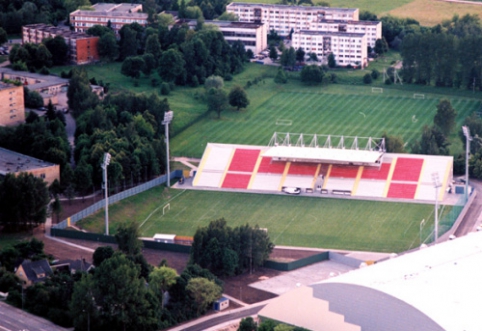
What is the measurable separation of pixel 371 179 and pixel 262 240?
13.1 m

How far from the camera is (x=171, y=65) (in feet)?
294

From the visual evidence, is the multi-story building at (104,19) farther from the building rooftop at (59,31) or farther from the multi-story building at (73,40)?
the multi-story building at (73,40)

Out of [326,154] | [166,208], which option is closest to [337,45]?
[326,154]

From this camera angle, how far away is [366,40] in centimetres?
9788

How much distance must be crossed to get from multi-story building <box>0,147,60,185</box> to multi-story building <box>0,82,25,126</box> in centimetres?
942

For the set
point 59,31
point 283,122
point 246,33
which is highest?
point 59,31

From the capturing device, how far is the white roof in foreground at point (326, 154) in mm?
69750

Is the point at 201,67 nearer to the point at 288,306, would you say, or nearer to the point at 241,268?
the point at 241,268

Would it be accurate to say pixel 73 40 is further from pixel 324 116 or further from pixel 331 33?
pixel 324 116

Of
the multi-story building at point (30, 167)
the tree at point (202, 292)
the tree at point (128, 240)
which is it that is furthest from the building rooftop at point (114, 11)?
the tree at point (202, 292)

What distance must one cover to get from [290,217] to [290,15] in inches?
1704

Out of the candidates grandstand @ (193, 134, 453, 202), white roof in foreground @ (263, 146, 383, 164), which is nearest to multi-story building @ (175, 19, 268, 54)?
grandstand @ (193, 134, 453, 202)

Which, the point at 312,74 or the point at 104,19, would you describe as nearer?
the point at 312,74

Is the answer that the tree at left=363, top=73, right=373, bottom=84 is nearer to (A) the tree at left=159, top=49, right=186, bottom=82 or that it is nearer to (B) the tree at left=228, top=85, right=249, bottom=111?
(B) the tree at left=228, top=85, right=249, bottom=111
